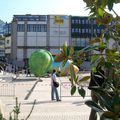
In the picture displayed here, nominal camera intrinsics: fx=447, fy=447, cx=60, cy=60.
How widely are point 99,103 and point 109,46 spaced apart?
1.59 ft

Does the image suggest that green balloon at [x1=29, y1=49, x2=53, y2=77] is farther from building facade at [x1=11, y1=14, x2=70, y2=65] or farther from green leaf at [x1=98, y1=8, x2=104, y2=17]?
building facade at [x1=11, y1=14, x2=70, y2=65]

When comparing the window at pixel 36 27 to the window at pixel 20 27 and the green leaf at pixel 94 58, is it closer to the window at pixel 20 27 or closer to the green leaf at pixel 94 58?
the window at pixel 20 27

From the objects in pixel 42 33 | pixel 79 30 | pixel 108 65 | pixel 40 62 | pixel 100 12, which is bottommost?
pixel 40 62

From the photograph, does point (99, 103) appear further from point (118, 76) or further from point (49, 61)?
point (49, 61)

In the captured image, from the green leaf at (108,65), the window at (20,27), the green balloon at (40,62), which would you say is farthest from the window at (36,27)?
the green leaf at (108,65)

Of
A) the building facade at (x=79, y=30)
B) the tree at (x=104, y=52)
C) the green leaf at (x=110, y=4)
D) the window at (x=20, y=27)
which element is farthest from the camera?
the window at (x=20, y=27)

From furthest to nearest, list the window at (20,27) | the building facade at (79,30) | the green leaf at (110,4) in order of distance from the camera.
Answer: the window at (20,27), the building facade at (79,30), the green leaf at (110,4)

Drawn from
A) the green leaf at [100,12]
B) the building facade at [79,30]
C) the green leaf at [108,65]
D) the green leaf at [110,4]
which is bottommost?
the green leaf at [108,65]

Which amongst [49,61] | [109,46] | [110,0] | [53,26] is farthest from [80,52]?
[53,26]

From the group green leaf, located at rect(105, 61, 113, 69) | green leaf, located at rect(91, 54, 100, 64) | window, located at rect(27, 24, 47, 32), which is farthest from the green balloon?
window, located at rect(27, 24, 47, 32)

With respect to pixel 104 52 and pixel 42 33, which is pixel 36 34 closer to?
pixel 42 33

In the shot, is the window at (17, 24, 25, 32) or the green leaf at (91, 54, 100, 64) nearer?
the green leaf at (91, 54, 100, 64)

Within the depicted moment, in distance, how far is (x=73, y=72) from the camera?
2.36 meters

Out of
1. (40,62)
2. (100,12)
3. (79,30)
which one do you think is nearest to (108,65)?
(100,12)
